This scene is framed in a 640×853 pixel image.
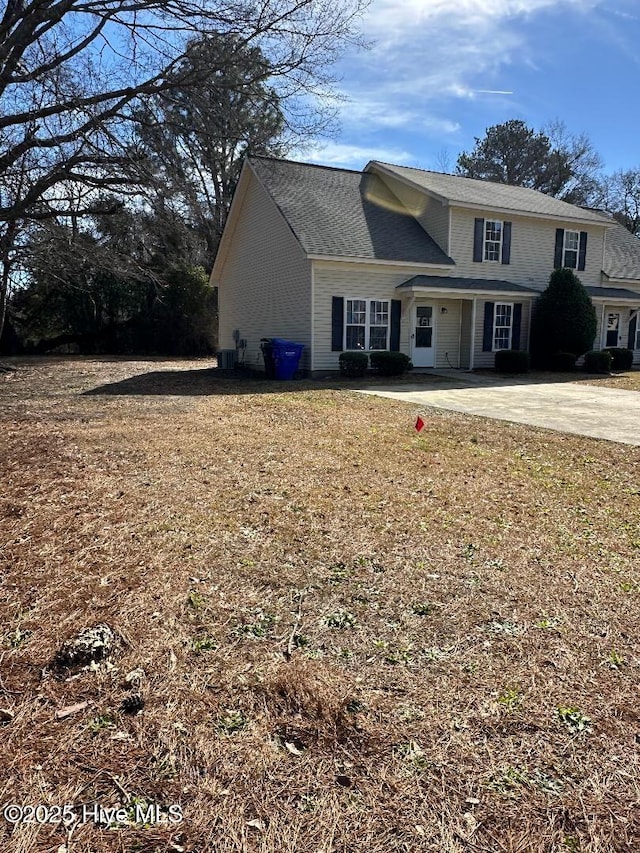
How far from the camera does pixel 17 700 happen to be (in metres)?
2.17

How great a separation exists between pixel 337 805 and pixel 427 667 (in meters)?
0.84

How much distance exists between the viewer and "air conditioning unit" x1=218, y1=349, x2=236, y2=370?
61.1ft

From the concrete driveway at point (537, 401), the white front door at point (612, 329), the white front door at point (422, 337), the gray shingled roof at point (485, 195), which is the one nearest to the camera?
the concrete driveway at point (537, 401)

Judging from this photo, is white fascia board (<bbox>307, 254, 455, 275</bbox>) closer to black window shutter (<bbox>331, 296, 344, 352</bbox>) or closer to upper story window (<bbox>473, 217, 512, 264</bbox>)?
black window shutter (<bbox>331, 296, 344, 352</bbox>)

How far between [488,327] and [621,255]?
9934mm

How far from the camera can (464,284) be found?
Answer: 54.9ft

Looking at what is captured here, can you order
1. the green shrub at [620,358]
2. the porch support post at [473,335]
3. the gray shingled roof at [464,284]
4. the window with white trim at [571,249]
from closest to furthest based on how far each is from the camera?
the gray shingled roof at [464,284], the porch support post at [473,335], the green shrub at [620,358], the window with white trim at [571,249]

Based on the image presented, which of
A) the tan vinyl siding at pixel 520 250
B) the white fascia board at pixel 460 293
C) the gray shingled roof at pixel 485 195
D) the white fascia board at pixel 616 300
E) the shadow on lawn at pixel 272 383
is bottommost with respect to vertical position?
the shadow on lawn at pixel 272 383

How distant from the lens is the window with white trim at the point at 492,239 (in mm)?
18188

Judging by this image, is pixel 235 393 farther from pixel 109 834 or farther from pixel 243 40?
pixel 109 834

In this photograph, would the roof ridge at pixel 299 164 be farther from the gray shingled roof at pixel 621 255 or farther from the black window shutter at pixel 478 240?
the gray shingled roof at pixel 621 255

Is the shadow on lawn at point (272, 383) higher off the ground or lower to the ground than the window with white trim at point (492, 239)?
lower

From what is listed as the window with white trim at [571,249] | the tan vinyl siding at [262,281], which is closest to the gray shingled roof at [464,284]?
the window with white trim at [571,249]

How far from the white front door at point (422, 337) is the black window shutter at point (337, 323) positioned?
2.52m
